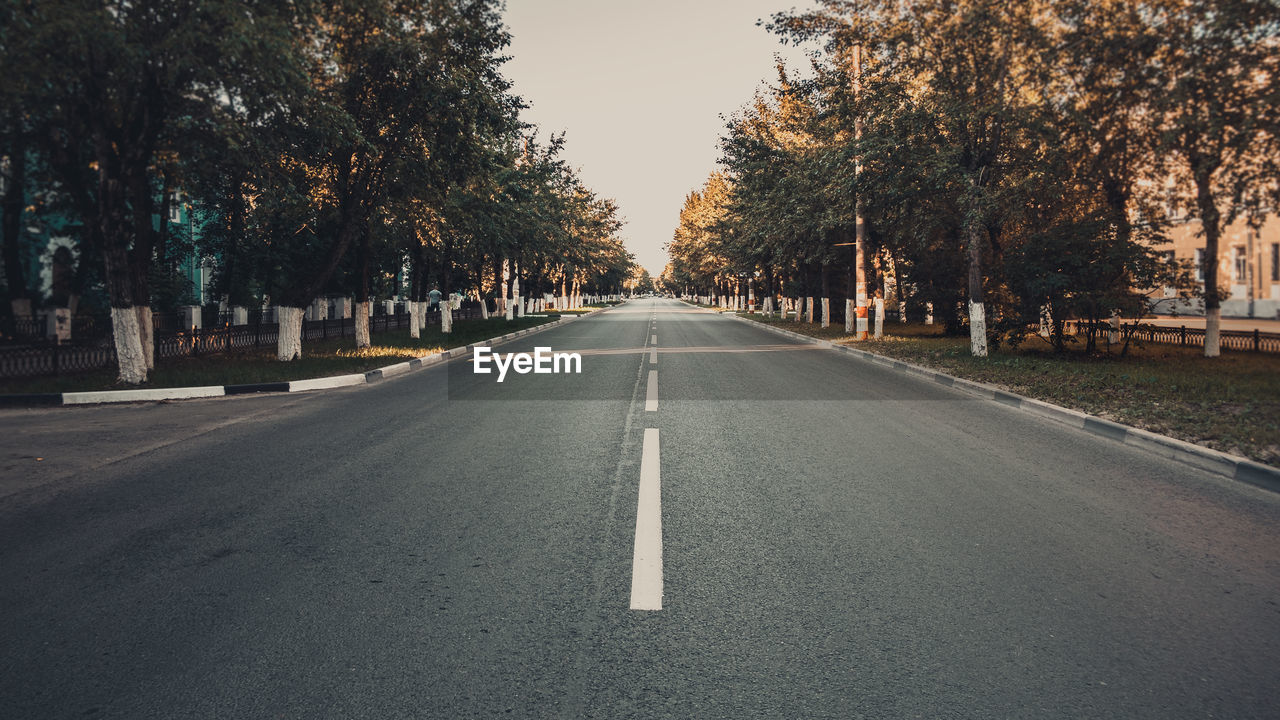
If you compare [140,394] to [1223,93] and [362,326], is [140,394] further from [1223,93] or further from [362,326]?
[1223,93]

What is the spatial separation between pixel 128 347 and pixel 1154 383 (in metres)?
17.6

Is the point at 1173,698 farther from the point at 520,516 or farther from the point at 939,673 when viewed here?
the point at 520,516

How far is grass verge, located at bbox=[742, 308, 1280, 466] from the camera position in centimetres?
865

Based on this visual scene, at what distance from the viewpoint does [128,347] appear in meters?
13.9

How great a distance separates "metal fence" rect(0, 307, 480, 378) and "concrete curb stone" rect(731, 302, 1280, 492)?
56.7 ft

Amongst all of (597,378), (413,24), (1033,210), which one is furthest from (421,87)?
(1033,210)

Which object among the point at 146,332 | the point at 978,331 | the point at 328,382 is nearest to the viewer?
the point at 328,382

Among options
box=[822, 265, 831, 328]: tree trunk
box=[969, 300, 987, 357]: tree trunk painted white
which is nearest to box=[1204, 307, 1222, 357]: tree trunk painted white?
box=[969, 300, 987, 357]: tree trunk painted white

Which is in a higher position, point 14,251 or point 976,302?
point 14,251

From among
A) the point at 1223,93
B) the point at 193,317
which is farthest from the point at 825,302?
the point at 193,317

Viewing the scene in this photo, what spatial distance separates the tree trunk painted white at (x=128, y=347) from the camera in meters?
13.8

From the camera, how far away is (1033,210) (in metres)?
20.9

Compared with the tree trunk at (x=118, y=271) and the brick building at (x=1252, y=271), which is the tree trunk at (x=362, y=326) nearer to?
the tree trunk at (x=118, y=271)

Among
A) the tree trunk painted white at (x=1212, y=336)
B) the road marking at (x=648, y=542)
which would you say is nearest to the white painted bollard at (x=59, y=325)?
the road marking at (x=648, y=542)
